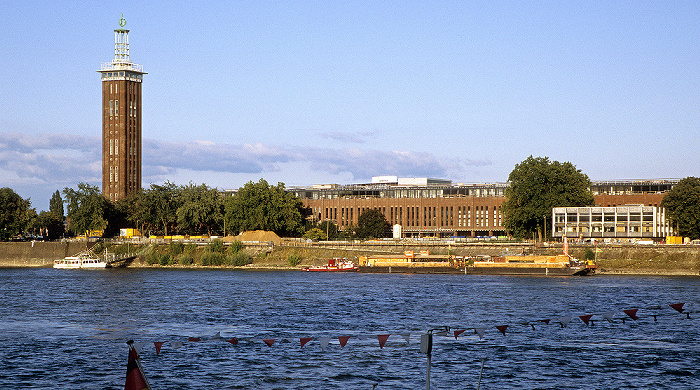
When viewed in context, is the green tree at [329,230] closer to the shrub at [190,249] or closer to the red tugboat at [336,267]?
the shrub at [190,249]

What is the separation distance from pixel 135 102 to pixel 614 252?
4307 inches

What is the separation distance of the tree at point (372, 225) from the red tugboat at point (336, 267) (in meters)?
50.4

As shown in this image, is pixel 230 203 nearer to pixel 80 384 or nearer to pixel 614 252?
pixel 614 252

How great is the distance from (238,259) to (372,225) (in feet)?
168

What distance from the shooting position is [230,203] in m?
166

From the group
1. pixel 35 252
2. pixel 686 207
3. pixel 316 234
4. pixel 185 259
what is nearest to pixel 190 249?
pixel 185 259

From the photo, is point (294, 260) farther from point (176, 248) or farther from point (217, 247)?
point (176, 248)

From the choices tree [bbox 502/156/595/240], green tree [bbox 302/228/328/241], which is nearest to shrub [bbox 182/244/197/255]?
green tree [bbox 302/228/328/241]

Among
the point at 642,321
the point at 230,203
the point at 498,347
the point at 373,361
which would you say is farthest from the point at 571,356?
the point at 230,203

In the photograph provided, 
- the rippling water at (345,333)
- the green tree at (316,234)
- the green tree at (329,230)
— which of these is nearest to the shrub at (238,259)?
Result: the green tree at (316,234)

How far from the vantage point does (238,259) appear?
13825 centimetres

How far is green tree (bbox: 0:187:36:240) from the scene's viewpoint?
529 ft

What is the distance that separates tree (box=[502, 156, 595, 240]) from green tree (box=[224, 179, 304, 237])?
44813mm

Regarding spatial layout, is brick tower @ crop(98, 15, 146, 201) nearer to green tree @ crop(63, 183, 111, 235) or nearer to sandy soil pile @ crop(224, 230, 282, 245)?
green tree @ crop(63, 183, 111, 235)
